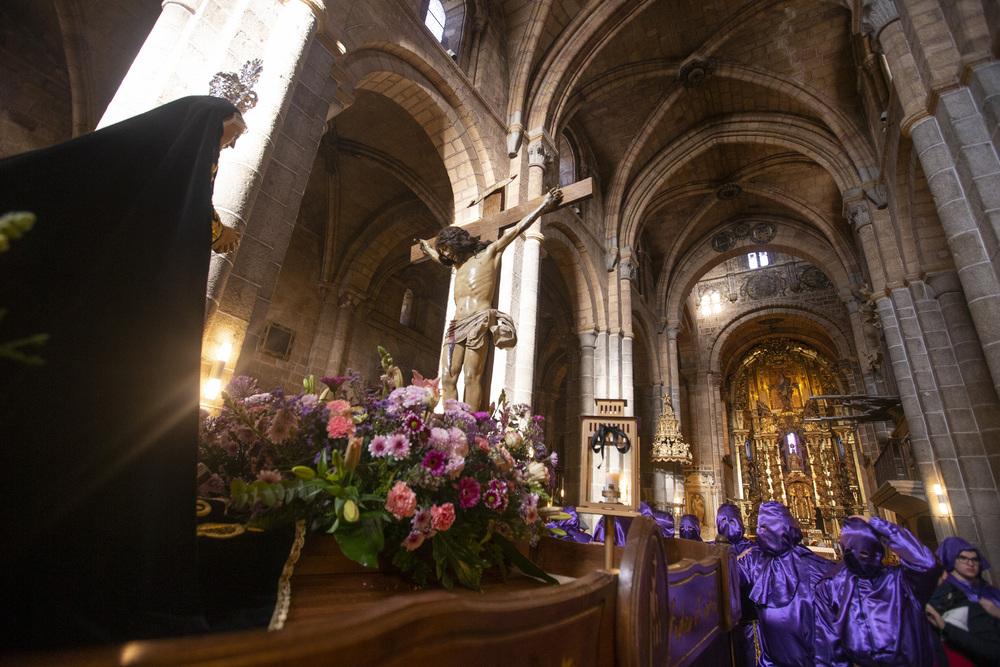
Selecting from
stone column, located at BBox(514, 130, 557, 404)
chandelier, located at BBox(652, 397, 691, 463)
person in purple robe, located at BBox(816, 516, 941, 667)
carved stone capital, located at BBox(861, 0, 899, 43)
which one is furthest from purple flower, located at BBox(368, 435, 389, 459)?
chandelier, located at BBox(652, 397, 691, 463)

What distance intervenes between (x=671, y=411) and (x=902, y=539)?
11414 millimetres

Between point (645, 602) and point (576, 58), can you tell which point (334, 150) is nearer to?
point (576, 58)

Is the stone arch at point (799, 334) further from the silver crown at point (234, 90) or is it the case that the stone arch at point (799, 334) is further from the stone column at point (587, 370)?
the silver crown at point (234, 90)

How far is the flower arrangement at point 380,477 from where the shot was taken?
1245 millimetres

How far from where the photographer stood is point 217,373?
333 cm

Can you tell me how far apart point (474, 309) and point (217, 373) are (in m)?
1.93

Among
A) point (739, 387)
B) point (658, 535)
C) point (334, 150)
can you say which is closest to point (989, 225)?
point (658, 535)

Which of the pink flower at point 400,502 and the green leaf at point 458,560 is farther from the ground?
the pink flower at point 400,502

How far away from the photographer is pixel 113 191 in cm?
106

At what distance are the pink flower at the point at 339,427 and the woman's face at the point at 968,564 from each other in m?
4.11

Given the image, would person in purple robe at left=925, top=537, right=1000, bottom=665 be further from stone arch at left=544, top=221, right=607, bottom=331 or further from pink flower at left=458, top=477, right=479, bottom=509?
stone arch at left=544, top=221, right=607, bottom=331

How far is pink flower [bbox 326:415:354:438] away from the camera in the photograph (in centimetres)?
138

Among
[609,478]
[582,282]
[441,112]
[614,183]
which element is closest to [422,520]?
[609,478]

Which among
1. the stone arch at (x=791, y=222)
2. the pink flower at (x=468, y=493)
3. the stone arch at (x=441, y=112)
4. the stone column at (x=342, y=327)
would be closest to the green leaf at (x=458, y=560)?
the pink flower at (x=468, y=493)
